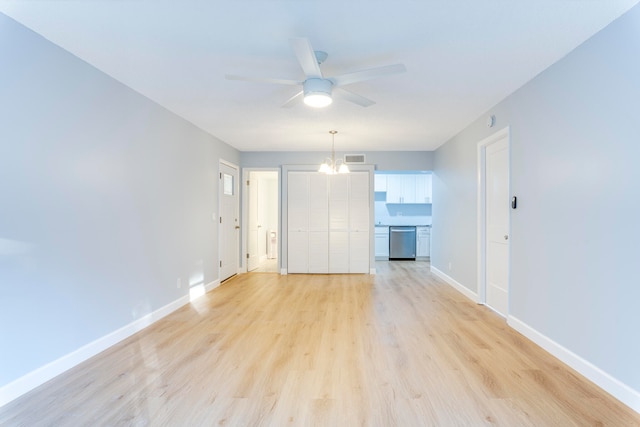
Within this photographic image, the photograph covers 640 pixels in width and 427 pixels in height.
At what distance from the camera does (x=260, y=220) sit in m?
7.52

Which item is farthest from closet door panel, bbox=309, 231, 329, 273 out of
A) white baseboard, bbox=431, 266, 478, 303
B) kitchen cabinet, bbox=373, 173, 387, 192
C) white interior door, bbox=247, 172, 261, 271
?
kitchen cabinet, bbox=373, 173, 387, 192

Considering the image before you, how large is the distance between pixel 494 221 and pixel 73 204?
4236 mm

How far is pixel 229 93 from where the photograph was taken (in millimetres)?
3270

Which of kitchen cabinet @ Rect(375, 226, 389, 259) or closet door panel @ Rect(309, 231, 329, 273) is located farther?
kitchen cabinet @ Rect(375, 226, 389, 259)

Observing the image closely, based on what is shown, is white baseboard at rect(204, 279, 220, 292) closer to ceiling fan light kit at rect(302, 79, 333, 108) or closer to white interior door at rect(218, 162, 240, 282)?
white interior door at rect(218, 162, 240, 282)

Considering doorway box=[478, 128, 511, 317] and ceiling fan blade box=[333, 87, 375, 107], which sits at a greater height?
ceiling fan blade box=[333, 87, 375, 107]

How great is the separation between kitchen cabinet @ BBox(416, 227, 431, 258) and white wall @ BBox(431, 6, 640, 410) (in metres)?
4.90

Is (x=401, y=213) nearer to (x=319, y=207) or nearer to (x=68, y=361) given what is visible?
(x=319, y=207)

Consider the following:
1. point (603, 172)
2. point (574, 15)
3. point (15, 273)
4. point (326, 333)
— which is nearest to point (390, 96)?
point (574, 15)

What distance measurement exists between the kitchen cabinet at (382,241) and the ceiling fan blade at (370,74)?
609 centimetres

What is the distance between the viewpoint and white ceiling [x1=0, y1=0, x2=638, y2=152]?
194 cm

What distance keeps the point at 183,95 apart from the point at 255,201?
3636 millimetres

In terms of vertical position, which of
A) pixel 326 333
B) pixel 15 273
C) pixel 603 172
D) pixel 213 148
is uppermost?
pixel 213 148

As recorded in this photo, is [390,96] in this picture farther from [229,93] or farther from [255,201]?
[255,201]
